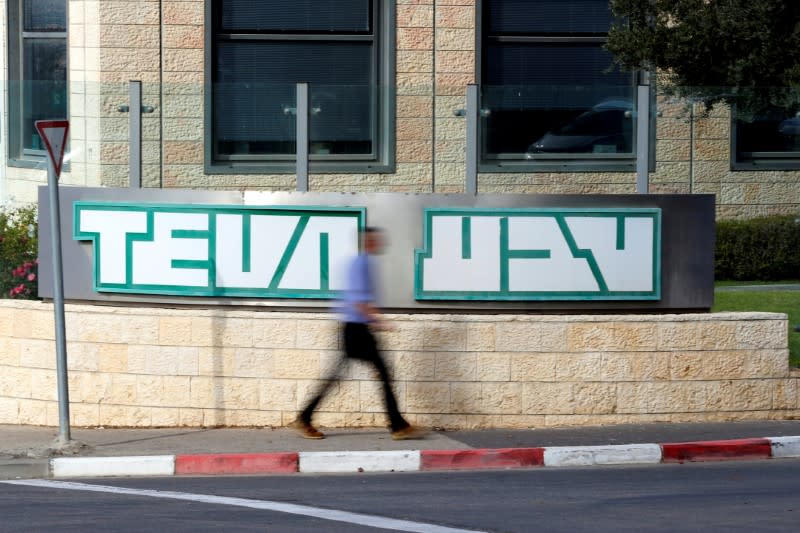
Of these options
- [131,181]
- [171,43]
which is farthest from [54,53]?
[131,181]

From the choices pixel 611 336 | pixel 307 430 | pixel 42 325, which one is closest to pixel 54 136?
pixel 42 325

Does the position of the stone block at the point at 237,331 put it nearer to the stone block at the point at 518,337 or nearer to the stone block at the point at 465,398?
the stone block at the point at 465,398

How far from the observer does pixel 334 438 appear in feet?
37.0

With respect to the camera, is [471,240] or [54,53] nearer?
[471,240]

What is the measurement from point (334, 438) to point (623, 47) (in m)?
6.81

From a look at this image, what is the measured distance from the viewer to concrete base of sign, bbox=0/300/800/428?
11.8 m

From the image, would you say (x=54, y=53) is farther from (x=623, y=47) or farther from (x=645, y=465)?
(x=645, y=465)

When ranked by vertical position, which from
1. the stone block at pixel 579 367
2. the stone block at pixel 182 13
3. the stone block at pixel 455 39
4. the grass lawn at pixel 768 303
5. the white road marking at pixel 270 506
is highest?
the stone block at pixel 182 13

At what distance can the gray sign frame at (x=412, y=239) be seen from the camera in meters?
12.0

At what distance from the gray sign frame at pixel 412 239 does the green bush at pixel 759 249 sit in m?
1.48

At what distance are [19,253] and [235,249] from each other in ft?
8.74

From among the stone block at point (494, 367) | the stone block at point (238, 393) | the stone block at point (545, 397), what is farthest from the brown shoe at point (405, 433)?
the stone block at point (238, 393)

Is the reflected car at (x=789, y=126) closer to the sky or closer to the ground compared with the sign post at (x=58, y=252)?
closer to the sky

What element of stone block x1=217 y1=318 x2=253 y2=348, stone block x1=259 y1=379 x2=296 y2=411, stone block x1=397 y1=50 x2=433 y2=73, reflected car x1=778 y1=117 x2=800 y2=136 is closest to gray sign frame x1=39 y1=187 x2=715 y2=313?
stone block x1=217 y1=318 x2=253 y2=348
